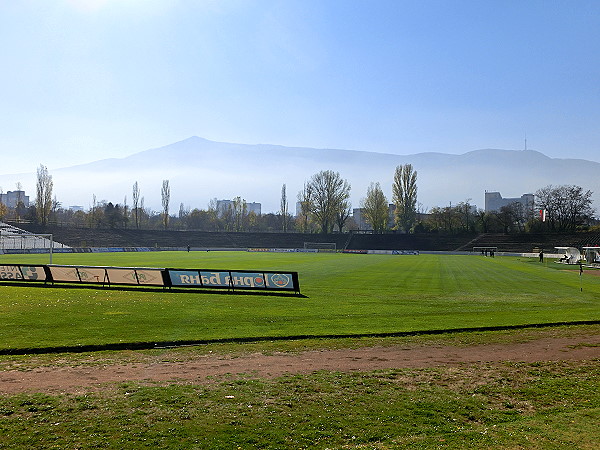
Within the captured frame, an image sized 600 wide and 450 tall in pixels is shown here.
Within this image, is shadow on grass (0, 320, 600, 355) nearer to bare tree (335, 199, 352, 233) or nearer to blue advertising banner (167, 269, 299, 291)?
blue advertising banner (167, 269, 299, 291)

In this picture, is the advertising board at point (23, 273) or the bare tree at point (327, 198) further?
the bare tree at point (327, 198)

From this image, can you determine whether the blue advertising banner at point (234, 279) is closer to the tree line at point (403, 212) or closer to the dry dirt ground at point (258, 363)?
the dry dirt ground at point (258, 363)

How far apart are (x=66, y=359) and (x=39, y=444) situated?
635cm

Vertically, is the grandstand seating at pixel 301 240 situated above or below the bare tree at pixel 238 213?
below

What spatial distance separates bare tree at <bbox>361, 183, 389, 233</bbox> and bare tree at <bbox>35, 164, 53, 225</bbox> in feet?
286

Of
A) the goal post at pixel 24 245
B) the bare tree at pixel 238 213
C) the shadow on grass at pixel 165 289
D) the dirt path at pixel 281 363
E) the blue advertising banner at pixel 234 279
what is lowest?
the dirt path at pixel 281 363

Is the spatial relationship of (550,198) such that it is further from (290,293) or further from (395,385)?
(395,385)

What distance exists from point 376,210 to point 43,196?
9036 cm

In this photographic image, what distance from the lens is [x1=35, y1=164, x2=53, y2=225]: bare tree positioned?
114812 mm

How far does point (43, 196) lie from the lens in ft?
380

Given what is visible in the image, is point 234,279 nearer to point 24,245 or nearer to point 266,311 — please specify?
point 266,311

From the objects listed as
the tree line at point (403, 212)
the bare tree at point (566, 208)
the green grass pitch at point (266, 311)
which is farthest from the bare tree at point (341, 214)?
the green grass pitch at point (266, 311)

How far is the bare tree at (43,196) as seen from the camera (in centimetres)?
11481

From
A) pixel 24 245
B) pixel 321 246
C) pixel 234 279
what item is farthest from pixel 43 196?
pixel 234 279
